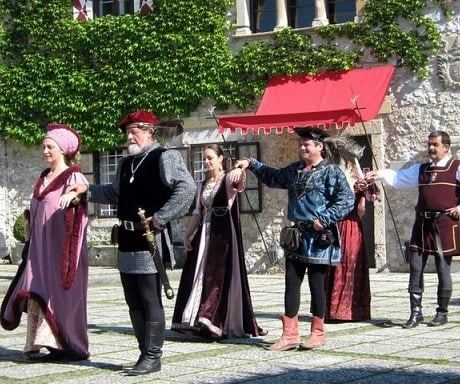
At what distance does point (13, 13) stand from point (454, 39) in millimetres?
8266

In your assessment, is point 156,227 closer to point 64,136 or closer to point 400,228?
point 64,136

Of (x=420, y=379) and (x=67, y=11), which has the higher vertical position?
(x=67, y=11)

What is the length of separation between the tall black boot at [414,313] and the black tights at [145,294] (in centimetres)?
287

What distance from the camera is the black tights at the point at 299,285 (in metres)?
8.16

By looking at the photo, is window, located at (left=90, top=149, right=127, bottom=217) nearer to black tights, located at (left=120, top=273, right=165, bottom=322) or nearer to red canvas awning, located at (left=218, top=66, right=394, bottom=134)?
red canvas awning, located at (left=218, top=66, right=394, bottom=134)

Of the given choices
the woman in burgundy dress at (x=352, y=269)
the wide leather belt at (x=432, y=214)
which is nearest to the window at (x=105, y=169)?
the woman in burgundy dress at (x=352, y=269)

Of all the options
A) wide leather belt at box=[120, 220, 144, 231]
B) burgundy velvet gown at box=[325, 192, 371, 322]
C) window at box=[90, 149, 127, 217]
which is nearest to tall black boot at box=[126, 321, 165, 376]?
wide leather belt at box=[120, 220, 144, 231]

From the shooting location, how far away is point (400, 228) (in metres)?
16.9

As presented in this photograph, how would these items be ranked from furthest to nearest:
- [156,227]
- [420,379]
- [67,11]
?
[67,11] → [156,227] → [420,379]

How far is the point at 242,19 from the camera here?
18.3 metres

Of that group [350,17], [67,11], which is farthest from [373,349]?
[67,11]

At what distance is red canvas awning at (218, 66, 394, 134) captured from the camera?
53.4ft

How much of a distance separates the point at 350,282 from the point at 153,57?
9.42 metres

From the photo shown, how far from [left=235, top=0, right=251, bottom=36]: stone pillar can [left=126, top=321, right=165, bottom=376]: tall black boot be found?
11.6 metres
